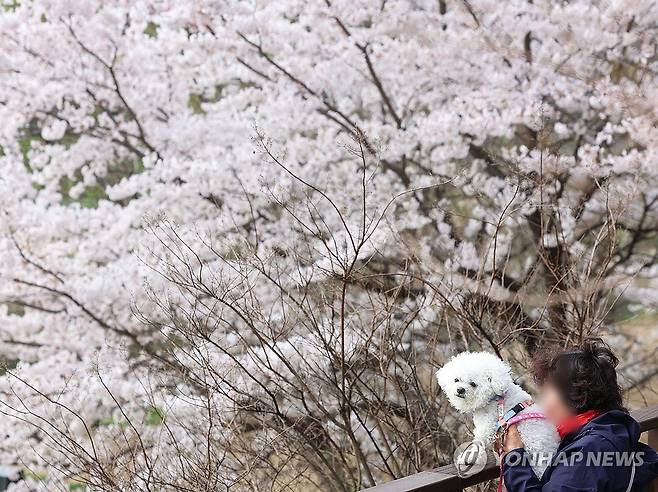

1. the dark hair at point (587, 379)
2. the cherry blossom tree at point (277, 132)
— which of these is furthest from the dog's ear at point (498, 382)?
the cherry blossom tree at point (277, 132)

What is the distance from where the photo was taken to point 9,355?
6238 millimetres

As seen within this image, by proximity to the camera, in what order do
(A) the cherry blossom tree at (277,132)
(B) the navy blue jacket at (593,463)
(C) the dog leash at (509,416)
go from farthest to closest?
1. (A) the cherry blossom tree at (277,132)
2. (C) the dog leash at (509,416)
3. (B) the navy blue jacket at (593,463)

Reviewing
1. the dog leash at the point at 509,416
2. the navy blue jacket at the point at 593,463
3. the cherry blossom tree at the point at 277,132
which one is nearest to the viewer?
the navy blue jacket at the point at 593,463

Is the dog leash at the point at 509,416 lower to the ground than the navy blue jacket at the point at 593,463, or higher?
higher

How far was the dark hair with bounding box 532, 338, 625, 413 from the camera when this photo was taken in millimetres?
1621

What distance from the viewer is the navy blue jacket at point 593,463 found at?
1525 mm

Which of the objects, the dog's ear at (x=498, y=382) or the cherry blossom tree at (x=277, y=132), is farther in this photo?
the cherry blossom tree at (x=277, y=132)

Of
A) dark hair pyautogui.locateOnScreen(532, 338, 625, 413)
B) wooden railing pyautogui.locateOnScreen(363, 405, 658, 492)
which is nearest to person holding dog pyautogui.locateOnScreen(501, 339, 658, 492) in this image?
dark hair pyautogui.locateOnScreen(532, 338, 625, 413)

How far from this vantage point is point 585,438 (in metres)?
1.57

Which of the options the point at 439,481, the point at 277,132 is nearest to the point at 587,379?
the point at 439,481

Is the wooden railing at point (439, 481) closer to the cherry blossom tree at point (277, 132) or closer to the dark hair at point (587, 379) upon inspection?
the dark hair at point (587, 379)

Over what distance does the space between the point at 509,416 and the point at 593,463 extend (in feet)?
0.65

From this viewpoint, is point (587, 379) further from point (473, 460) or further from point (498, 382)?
point (473, 460)

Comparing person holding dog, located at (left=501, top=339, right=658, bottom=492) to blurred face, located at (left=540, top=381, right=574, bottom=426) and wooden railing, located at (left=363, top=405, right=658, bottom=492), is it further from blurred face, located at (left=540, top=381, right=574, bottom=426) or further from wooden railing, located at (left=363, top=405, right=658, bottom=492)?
wooden railing, located at (left=363, top=405, right=658, bottom=492)
